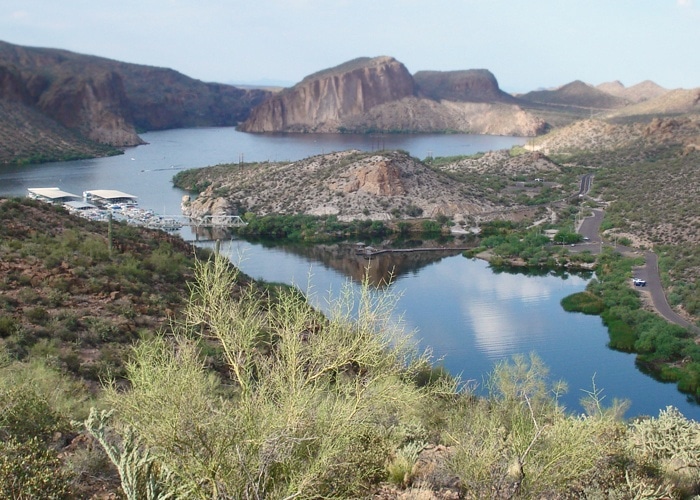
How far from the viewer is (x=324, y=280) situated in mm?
38469

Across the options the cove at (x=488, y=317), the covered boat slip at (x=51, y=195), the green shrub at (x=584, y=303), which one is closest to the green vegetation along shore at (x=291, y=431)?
the cove at (x=488, y=317)

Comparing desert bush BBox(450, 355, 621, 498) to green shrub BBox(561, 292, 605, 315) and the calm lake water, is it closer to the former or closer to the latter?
the calm lake water

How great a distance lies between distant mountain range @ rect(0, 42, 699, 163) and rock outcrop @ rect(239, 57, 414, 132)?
0.23 meters

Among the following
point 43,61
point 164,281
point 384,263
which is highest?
point 43,61

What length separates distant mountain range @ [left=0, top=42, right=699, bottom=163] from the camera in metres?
116

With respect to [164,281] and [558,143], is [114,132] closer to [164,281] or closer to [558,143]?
[558,143]

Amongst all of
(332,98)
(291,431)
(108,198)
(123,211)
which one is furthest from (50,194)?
(332,98)

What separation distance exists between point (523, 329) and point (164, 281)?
17.4 metres

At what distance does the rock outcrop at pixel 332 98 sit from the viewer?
164750 millimetres

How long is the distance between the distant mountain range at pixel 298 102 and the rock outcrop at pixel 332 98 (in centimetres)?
23

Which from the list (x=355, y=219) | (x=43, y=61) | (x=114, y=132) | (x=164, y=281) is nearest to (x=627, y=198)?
(x=355, y=219)

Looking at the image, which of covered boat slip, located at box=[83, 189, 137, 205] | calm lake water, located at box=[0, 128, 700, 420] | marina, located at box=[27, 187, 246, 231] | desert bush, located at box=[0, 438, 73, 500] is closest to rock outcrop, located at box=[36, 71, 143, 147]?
calm lake water, located at box=[0, 128, 700, 420]

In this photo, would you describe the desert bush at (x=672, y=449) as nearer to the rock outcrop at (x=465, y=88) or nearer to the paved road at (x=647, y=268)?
the paved road at (x=647, y=268)

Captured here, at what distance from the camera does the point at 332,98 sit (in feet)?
545
